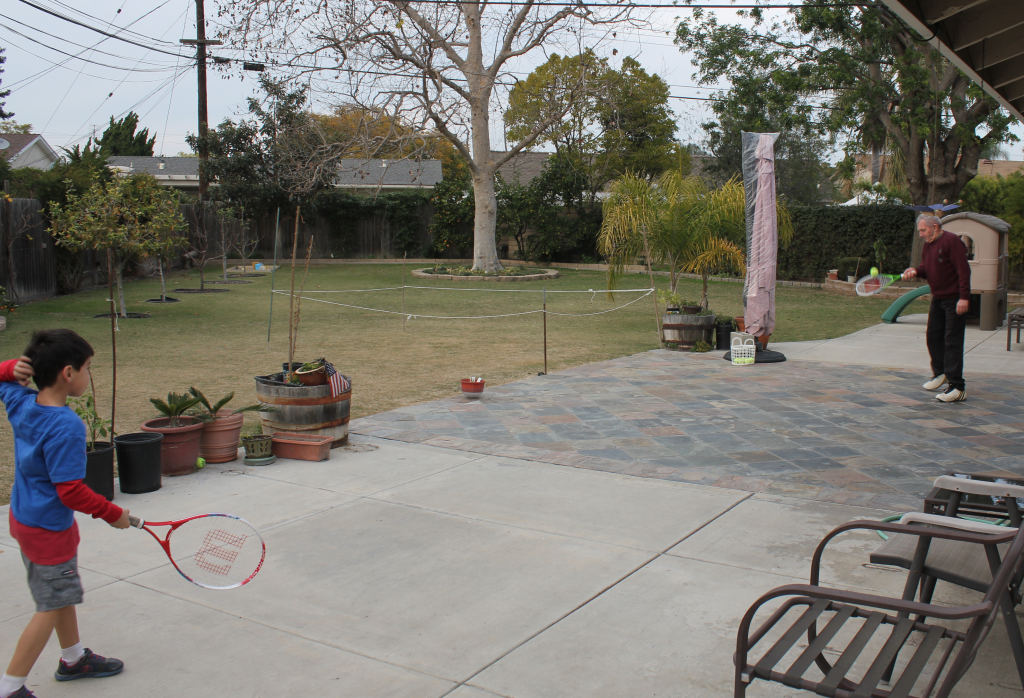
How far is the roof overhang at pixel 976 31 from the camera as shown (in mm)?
5449

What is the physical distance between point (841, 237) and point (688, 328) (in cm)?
1375

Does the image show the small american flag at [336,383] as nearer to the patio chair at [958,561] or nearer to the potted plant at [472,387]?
the potted plant at [472,387]

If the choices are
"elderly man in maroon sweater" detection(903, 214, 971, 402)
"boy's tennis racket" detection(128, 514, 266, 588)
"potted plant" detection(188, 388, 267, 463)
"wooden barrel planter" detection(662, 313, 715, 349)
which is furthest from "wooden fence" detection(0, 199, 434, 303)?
"elderly man in maroon sweater" detection(903, 214, 971, 402)

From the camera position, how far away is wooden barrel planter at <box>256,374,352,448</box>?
20.4 feet

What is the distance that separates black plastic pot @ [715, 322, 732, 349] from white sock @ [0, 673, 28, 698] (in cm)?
1047

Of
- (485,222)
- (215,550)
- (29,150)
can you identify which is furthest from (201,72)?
(215,550)

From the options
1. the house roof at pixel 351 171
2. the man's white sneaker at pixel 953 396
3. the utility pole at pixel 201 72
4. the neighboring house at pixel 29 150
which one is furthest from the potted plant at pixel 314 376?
the neighboring house at pixel 29 150

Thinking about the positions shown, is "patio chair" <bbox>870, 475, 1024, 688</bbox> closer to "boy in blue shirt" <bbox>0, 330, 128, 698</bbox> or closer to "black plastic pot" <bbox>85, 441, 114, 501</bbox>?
"boy in blue shirt" <bbox>0, 330, 128, 698</bbox>

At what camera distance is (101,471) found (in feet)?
16.4

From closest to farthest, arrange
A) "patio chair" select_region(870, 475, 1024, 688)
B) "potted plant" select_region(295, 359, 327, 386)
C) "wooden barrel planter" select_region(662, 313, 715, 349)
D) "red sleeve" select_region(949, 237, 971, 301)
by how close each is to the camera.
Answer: "patio chair" select_region(870, 475, 1024, 688)
"potted plant" select_region(295, 359, 327, 386)
"red sleeve" select_region(949, 237, 971, 301)
"wooden barrel planter" select_region(662, 313, 715, 349)

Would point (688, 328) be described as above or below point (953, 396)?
above

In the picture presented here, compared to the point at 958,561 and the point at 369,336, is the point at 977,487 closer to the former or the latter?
the point at 958,561

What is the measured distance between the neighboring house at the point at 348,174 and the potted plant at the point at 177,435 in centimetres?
3072

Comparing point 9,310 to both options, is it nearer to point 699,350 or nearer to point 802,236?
point 699,350
